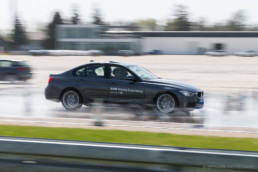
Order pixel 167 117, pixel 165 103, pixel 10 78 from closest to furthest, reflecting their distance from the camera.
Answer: pixel 167 117, pixel 165 103, pixel 10 78

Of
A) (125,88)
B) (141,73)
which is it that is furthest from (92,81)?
(141,73)

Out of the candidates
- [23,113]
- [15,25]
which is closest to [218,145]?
[23,113]

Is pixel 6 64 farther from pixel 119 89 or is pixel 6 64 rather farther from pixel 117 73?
pixel 119 89

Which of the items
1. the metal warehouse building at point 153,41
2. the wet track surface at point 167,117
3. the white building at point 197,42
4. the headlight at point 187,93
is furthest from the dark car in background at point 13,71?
the white building at point 197,42

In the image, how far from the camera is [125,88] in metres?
11.0

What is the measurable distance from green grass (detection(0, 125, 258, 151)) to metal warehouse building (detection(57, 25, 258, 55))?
2889 inches

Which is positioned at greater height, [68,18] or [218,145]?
[68,18]

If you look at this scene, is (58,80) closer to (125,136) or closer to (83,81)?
(83,81)

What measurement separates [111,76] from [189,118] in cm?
257

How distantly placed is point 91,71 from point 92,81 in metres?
0.35

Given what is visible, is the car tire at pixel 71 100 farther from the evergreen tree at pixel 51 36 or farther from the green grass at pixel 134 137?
the evergreen tree at pixel 51 36

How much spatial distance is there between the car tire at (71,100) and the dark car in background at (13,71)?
11.4 m

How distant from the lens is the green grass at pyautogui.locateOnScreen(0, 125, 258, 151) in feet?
22.5

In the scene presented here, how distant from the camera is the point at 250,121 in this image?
979 cm
